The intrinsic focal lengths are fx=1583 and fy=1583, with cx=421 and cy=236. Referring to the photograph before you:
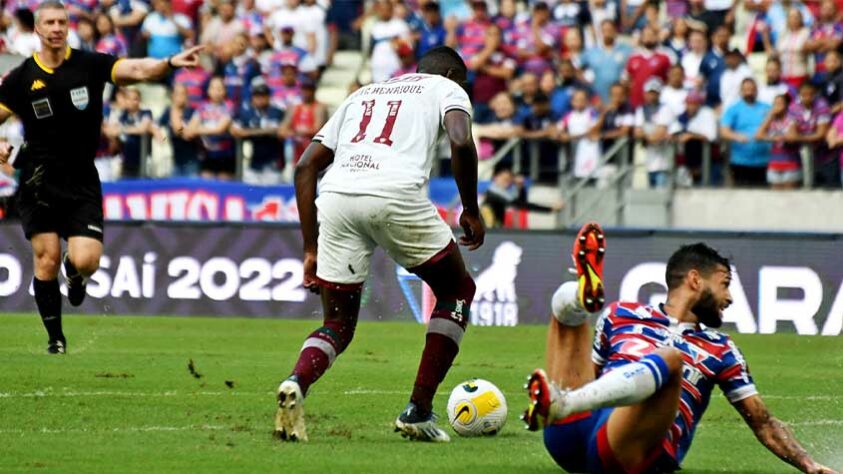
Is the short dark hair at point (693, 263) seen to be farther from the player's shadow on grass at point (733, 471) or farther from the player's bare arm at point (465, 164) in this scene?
the player's bare arm at point (465, 164)

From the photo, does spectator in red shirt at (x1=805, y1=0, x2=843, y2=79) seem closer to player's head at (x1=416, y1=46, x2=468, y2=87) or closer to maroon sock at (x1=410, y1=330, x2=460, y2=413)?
player's head at (x1=416, y1=46, x2=468, y2=87)

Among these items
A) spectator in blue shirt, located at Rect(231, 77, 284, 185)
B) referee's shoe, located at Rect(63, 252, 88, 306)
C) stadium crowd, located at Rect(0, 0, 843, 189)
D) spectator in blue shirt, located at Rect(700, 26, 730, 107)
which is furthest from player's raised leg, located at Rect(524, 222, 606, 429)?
spectator in blue shirt, located at Rect(231, 77, 284, 185)

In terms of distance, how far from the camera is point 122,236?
1889cm

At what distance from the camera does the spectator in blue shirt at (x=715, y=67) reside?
2089 centimetres

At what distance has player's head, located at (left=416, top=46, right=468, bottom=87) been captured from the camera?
349 inches

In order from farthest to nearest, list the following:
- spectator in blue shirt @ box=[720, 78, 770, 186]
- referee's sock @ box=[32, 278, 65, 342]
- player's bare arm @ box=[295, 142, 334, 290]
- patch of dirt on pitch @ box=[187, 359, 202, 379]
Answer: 1. spectator in blue shirt @ box=[720, 78, 770, 186]
2. referee's sock @ box=[32, 278, 65, 342]
3. patch of dirt on pitch @ box=[187, 359, 202, 379]
4. player's bare arm @ box=[295, 142, 334, 290]

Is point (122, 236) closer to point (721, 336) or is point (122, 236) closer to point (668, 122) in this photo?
point (668, 122)

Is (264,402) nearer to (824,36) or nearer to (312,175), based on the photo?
(312,175)

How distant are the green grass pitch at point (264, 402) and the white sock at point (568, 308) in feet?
3.19

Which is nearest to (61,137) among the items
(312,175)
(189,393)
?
(189,393)

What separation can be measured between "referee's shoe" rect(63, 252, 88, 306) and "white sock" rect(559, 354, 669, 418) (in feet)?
23.1

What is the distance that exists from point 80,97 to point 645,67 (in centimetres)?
1055

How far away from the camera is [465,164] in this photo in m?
8.35

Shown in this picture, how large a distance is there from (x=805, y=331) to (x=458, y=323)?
940 centimetres
